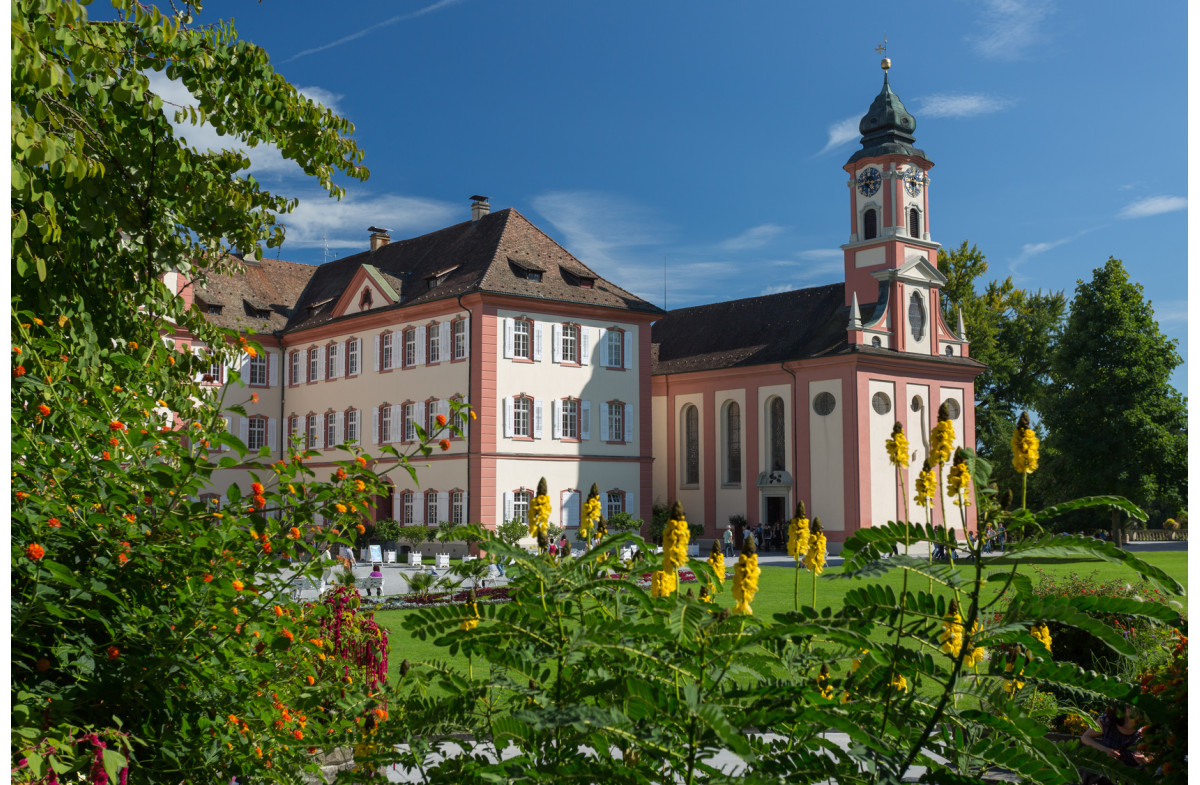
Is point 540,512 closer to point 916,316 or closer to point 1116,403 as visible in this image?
point 916,316

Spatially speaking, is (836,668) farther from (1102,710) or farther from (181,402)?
(181,402)

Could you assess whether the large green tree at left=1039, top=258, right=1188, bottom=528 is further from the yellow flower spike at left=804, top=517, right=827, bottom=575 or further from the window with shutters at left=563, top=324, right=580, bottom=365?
the yellow flower spike at left=804, top=517, right=827, bottom=575

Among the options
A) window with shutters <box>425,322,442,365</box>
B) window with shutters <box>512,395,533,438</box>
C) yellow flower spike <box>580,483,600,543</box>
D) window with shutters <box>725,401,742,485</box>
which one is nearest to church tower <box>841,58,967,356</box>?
window with shutters <box>725,401,742,485</box>

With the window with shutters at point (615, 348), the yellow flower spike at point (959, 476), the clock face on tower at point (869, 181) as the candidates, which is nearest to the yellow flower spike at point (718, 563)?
the yellow flower spike at point (959, 476)

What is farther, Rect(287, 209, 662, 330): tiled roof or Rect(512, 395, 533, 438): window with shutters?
Rect(287, 209, 662, 330): tiled roof

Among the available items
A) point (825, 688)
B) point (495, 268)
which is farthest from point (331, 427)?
point (825, 688)

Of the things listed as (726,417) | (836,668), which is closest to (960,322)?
(726,417)

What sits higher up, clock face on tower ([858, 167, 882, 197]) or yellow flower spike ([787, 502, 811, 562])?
clock face on tower ([858, 167, 882, 197])

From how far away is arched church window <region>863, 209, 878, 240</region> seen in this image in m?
43.6

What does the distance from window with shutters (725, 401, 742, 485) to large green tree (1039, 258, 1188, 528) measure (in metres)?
12.3

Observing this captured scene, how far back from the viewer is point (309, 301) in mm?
47750

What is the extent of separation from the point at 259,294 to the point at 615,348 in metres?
16.7

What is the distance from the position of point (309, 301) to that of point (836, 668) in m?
46.3

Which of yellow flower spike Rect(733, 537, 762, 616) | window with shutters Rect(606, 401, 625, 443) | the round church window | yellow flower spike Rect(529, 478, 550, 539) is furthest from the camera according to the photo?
the round church window
